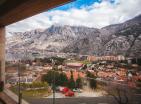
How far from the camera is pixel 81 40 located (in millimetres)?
3113

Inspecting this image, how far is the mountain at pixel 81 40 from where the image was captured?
220 cm

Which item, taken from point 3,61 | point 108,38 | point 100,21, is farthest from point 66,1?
point 3,61

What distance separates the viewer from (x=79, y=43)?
3127mm

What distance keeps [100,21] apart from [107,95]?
Result: 1.27 metres

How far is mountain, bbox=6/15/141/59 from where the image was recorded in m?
2.20

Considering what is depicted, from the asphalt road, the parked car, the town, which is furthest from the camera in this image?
the parked car

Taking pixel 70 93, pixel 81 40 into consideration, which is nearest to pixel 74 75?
pixel 70 93

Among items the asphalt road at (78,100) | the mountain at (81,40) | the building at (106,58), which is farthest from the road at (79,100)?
the mountain at (81,40)

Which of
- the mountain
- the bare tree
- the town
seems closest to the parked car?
the town

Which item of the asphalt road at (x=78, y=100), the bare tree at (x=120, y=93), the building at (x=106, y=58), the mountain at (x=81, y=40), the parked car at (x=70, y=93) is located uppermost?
the mountain at (x=81, y=40)

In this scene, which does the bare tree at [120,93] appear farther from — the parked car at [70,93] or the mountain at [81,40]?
the parked car at [70,93]

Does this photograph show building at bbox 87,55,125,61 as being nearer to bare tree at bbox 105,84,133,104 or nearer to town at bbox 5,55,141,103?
town at bbox 5,55,141,103

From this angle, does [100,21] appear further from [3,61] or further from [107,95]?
[3,61]

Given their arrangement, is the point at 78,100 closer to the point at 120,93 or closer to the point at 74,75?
the point at 74,75
